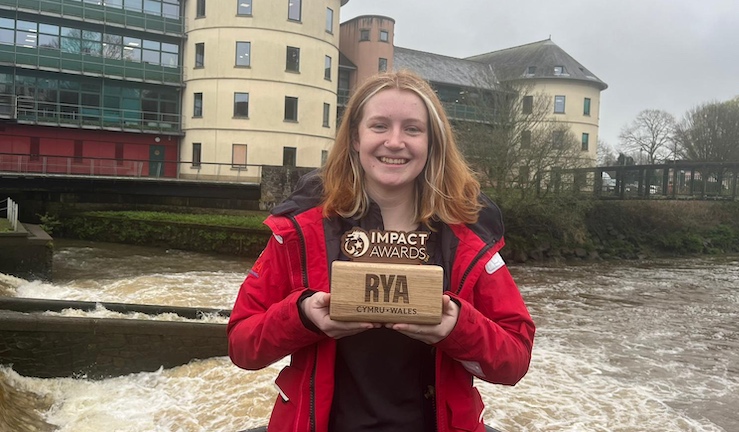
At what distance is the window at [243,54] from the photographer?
3173 cm

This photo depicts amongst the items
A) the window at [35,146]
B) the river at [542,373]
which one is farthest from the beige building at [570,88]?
the window at [35,146]

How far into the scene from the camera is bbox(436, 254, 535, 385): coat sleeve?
1.65 metres

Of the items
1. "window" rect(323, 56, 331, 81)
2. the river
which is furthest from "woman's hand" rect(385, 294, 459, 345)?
"window" rect(323, 56, 331, 81)

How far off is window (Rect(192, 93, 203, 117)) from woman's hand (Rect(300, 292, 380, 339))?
3293 cm

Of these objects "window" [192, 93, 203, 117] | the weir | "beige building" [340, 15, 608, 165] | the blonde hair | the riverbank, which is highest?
"beige building" [340, 15, 608, 165]

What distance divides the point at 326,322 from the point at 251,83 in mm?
31707

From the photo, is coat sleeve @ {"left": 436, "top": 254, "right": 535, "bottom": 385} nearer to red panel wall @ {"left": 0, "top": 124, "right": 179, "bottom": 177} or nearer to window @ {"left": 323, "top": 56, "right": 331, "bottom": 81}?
red panel wall @ {"left": 0, "top": 124, "right": 179, "bottom": 177}

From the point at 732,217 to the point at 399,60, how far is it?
23.3 m

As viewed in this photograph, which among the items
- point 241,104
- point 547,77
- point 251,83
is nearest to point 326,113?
point 251,83

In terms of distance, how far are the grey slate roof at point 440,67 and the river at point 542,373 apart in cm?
2726

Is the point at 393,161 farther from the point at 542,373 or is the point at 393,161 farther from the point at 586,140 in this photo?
the point at 586,140

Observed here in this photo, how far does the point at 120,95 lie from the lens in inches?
1297

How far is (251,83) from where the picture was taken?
104ft

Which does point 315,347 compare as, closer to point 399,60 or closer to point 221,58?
point 221,58
